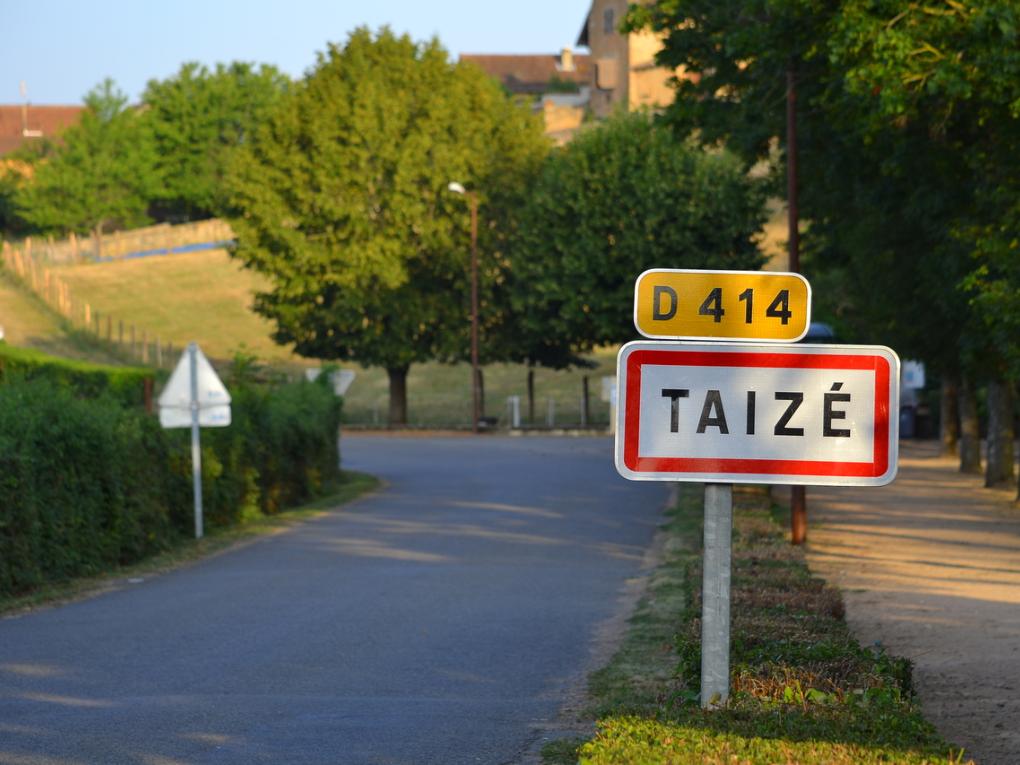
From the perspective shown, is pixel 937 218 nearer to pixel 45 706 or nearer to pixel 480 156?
pixel 45 706

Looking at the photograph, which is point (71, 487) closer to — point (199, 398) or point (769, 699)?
point (199, 398)

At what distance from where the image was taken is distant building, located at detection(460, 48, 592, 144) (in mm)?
149500

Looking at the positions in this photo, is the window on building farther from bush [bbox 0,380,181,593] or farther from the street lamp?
bush [bbox 0,380,181,593]

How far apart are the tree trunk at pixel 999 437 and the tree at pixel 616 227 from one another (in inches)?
867

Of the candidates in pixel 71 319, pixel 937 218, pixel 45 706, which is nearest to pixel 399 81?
pixel 71 319

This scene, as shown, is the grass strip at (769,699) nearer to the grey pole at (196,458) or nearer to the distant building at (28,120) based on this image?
the grey pole at (196,458)

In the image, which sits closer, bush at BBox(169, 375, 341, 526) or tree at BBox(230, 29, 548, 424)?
bush at BBox(169, 375, 341, 526)

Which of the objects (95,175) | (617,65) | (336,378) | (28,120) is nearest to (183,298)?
(95,175)

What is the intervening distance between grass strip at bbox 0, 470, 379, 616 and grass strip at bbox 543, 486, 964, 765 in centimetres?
603

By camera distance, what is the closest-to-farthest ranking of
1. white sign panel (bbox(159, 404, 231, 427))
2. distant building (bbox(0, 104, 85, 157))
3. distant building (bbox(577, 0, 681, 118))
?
white sign panel (bbox(159, 404, 231, 427)) < distant building (bbox(577, 0, 681, 118)) < distant building (bbox(0, 104, 85, 157))

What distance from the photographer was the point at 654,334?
5.91m

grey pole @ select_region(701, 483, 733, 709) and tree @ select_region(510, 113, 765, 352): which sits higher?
tree @ select_region(510, 113, 765, 352)

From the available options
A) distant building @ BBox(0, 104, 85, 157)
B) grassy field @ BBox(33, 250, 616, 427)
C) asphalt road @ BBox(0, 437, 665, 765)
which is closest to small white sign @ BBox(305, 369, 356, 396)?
asphalt road @ BBox(0, 437, 665, 765)

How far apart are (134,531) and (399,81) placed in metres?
44.7
